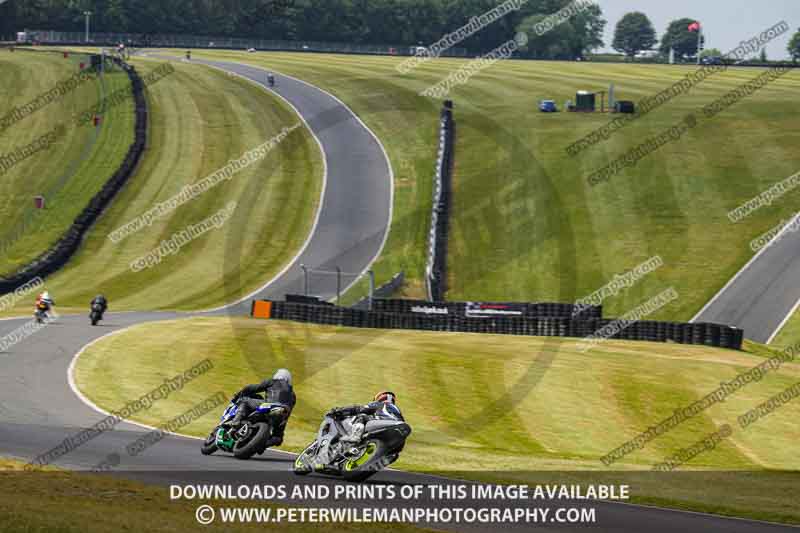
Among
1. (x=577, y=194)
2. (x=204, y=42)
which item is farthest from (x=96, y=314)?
(x=204, y=42)

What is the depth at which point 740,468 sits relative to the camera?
2484cm

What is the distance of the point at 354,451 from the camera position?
17.6m

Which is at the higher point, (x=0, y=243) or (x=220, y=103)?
(x=220, y=103)

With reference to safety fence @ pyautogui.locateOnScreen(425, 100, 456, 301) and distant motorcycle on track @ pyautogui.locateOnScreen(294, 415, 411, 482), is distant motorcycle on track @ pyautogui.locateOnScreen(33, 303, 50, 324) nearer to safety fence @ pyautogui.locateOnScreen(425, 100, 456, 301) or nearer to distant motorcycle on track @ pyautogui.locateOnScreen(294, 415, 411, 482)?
safety fence @ pyautogui.locateOnScreen(425, 100, 456, 301)

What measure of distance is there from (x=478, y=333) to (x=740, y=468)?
1749 cm

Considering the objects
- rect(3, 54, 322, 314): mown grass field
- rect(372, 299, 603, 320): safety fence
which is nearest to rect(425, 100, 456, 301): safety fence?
rect(3, 54, 322, 314): mown grass field

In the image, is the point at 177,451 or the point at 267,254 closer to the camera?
the point at 177,451

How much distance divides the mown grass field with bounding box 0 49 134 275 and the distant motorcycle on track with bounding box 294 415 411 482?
41.4 metres

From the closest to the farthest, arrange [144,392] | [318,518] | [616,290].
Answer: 1. [318,518]
2. [144,392]
3. [616,290]

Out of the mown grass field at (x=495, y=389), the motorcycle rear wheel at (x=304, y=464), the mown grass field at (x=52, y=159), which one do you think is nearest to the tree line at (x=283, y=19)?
the mown grass field at (x=52, y=159)

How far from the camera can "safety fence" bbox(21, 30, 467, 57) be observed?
151 m

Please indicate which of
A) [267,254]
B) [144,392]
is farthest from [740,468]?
[267,254]

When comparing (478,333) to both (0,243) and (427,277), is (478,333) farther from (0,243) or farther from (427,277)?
(0,243)

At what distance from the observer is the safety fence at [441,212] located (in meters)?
55.5
